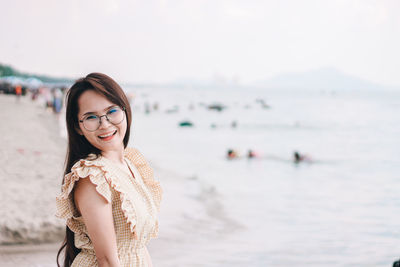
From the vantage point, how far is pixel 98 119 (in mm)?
1756

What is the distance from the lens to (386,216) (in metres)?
9.77

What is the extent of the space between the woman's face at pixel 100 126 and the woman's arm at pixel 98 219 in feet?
0.71

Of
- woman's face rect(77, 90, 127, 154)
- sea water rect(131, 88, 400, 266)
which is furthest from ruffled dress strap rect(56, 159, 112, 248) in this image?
sea water rect(131, 88, 400, 266)

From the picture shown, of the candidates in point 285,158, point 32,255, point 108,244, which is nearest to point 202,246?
point 32,255

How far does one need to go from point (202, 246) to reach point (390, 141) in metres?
24.1

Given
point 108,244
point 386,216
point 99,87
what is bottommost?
point 386,216

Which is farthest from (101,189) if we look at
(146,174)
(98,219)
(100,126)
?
(146,174)

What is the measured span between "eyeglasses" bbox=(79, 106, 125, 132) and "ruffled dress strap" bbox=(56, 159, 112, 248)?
0.14 meters

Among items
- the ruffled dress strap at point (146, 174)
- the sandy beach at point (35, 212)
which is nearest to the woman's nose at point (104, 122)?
the ruffled dress strap at point (146, 174)

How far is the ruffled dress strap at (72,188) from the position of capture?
5.28ft

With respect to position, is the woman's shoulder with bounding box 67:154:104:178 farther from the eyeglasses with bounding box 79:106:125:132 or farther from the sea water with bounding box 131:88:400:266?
the sea water with bounding box 131:88:400:266

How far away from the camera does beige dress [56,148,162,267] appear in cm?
164

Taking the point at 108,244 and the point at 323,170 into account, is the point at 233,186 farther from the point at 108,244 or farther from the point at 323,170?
the point at 108,244

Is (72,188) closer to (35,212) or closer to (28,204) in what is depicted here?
(35,212)
